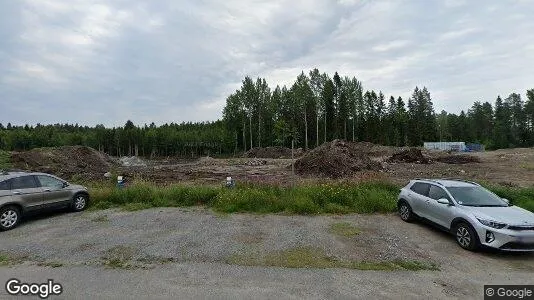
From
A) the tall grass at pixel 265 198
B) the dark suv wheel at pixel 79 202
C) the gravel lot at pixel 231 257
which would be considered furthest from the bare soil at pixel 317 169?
the gravel lot at pixel 231 257

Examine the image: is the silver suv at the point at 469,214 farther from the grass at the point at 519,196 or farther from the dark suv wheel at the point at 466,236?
the grass at the point at 519,196

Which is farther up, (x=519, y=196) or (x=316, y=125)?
(x=316, y=125)

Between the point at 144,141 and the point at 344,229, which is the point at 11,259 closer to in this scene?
the point at 344,229

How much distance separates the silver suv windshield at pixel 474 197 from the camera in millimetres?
9242

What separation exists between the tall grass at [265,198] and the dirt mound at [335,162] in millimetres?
13738

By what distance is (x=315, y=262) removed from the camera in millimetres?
7332

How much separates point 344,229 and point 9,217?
406 inches

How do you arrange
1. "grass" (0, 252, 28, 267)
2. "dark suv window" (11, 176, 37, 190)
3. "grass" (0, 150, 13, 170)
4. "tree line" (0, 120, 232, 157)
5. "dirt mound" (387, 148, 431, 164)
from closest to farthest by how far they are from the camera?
"grass" (0, 252, 28, 267), "dark suv window" (11, 176, 37, 190), "grass" (0, 150, 13, 170), "dirt mound" (387, 148, 431, 164), "tree line" (0, 120, 232, 157)

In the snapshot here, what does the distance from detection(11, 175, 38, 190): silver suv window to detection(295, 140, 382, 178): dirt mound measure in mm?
20424

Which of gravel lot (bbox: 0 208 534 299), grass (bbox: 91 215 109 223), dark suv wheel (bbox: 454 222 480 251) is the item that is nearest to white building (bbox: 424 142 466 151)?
dark suv wheel (bbox: 454 222 480 251)

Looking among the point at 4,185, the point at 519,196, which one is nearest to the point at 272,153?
the point at 519,196

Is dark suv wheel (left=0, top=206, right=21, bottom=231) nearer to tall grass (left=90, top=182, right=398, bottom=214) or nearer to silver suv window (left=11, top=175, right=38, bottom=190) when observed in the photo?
silver suv window (left=11, top=175, right=38, bottom=190)

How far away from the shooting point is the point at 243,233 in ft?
31.1

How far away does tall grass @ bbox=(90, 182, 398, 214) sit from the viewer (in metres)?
12.1
